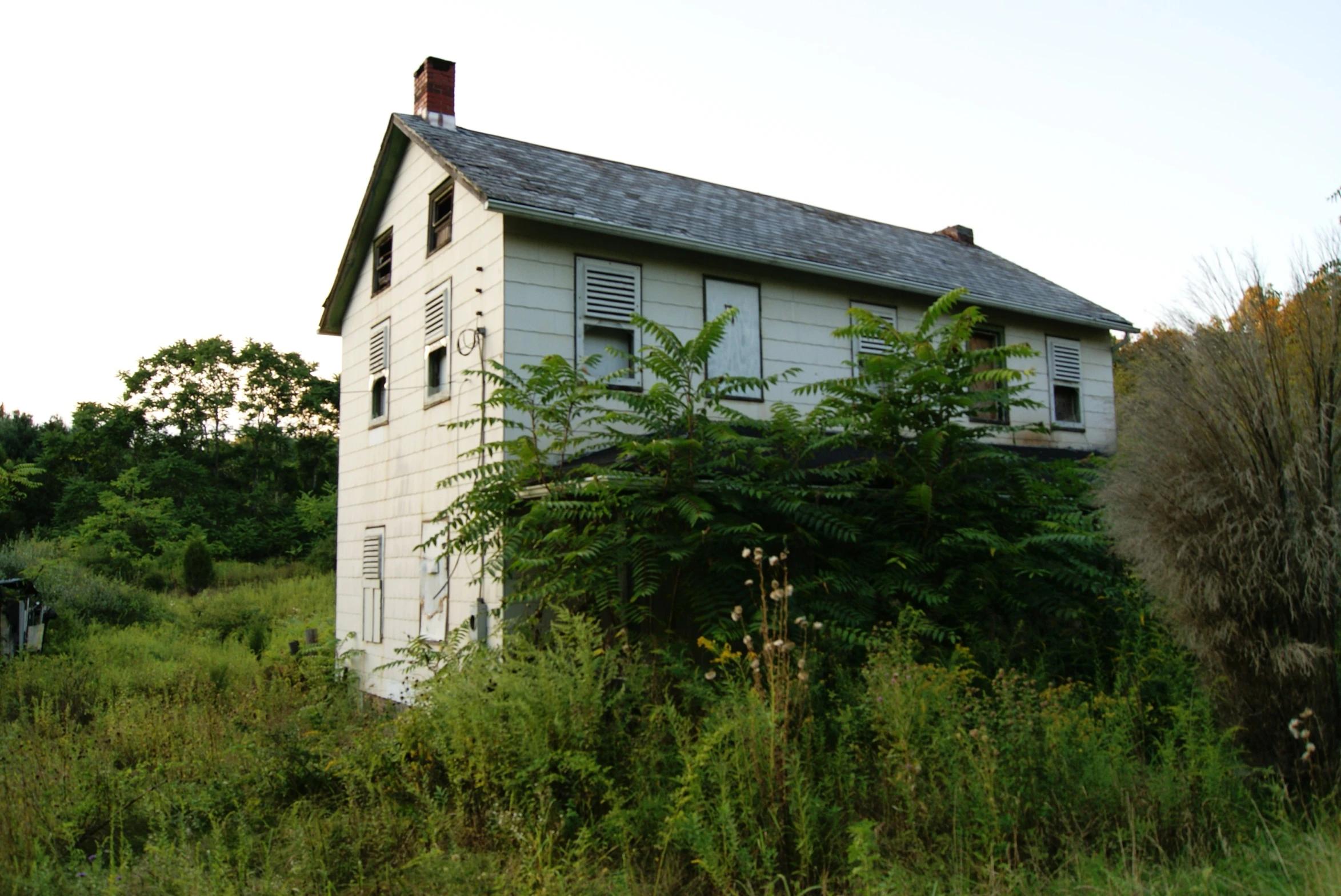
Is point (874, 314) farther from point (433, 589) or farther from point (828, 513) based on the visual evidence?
point (433, 589)

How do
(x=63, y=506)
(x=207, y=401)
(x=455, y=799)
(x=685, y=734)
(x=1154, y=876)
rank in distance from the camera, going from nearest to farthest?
1. (x=1154, y=876)
2. (x=685, y=734)
3. (x=455, y=799)
4. (x=63, y=506)
5. (x=207, y=401)

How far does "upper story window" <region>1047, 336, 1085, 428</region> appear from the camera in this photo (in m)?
15.4

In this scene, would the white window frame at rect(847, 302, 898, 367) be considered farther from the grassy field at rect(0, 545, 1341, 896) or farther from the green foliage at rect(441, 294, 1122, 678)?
the grassy field at rect(0, 545, 1341, 896)

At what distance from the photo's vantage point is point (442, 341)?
12.0 metres

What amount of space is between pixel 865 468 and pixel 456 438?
5178 mm

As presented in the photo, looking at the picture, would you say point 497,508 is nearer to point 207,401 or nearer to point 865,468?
point 865,468

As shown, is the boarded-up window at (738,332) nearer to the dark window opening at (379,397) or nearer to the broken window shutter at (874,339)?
the broken window shutter at (874,339)

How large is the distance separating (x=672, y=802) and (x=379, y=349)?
1049 cm

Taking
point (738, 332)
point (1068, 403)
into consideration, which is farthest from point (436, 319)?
point (1068, 403)

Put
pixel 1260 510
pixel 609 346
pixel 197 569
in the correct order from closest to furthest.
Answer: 1. pixel 1260 510
2. pixel 609 346
3. pixel 197 569

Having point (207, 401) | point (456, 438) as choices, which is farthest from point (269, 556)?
point (456, 438)

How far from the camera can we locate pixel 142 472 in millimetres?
37625

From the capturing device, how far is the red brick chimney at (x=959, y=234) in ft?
63.5

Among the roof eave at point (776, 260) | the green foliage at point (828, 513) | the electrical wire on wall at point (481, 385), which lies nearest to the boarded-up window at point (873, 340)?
the roof eave at point (776, 260)
